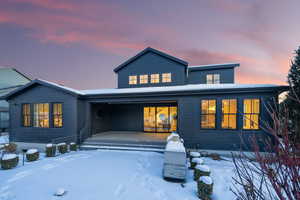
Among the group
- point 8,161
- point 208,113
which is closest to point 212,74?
point 208,113

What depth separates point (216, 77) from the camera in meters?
13.4

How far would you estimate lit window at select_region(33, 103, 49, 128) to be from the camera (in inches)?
352

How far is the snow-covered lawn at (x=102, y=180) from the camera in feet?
12.4

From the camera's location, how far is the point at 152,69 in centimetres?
1246

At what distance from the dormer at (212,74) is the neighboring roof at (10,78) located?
79.8ft

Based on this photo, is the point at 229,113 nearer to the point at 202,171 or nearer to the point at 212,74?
the point at 202,171

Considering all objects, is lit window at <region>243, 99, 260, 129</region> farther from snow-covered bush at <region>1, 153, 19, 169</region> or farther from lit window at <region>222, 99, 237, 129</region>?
snow-covered bush at <region>1, 153, 19, 169</region>

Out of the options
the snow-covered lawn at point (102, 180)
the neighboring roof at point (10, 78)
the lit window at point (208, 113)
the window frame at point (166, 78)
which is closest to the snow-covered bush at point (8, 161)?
the snow-covered lawn at point (102, 180)

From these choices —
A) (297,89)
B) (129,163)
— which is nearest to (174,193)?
(129,163)

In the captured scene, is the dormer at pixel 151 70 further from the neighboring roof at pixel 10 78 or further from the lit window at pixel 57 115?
the neighboring roof at pixel 10 78

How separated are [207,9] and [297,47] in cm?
610

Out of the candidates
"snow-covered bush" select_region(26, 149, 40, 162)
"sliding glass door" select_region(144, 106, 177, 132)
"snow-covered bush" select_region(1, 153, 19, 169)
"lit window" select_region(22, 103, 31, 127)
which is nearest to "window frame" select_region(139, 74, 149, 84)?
"sliding glass door" select_region(144, 106, 177, 132)

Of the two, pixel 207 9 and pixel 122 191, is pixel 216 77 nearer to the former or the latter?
pixel 207 9

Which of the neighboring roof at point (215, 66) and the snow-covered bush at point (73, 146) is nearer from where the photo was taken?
the snow-covered bush at point (73, 146)
